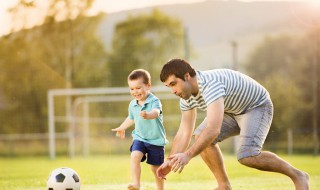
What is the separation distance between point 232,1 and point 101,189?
41.3m

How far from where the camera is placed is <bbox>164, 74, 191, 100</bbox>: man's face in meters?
5.96

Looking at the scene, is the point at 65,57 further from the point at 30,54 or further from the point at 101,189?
the point at 101,189

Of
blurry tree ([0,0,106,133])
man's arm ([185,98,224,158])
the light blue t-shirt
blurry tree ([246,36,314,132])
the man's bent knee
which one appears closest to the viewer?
man's arm ([185,98,224,158])

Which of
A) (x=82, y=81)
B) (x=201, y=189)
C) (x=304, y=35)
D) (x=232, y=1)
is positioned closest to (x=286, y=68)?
(x=304, y=35)

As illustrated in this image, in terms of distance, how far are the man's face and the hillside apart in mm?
26692

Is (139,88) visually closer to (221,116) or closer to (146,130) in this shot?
(146,130)

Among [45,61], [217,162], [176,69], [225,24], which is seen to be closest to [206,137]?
[176,69]

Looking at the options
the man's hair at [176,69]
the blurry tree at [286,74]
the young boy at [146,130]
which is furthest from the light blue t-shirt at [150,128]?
the blurry tree at [286,74]

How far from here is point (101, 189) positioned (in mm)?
8109

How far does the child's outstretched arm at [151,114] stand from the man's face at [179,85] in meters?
0.66

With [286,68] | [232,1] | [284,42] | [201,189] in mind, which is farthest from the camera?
[232,1]

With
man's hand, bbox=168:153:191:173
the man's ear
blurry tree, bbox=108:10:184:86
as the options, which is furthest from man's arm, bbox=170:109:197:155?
blurry tree, bbox=108:10:184:86

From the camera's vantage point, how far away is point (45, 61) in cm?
3128

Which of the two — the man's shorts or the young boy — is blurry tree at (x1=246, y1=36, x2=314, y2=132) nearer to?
the young boy
